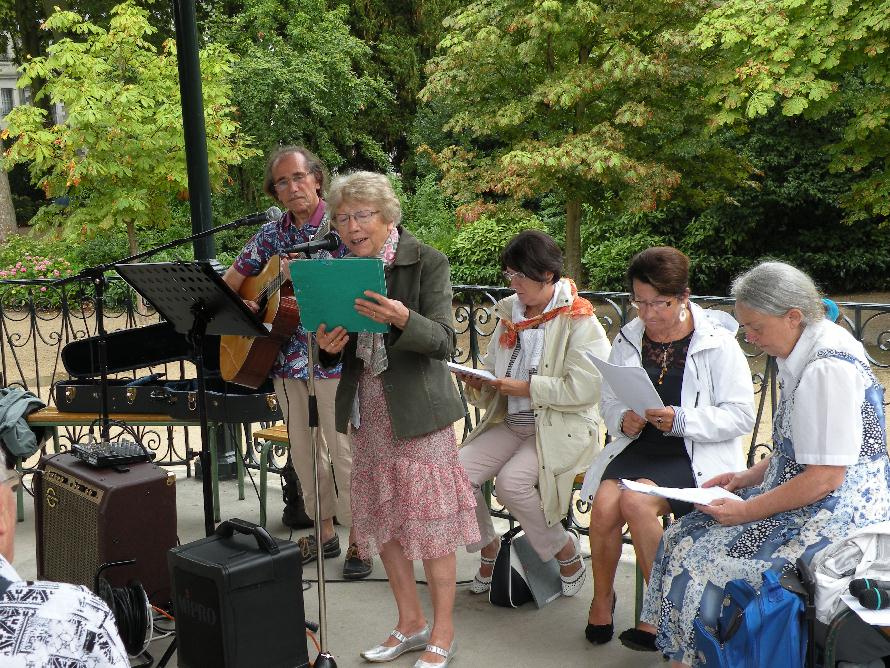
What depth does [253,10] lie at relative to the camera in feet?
59.2

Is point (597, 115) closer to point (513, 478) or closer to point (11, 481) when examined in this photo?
point (513, 478)

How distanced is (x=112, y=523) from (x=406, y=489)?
1.27 meters

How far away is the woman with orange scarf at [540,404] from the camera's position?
3629 mm

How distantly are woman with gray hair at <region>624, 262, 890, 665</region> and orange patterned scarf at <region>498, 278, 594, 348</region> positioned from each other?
916 mm

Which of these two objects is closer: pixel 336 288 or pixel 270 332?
pixel 336 288

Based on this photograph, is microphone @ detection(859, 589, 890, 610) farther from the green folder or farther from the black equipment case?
the black equipment case

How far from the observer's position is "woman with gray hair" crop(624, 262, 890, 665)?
2.63 metres

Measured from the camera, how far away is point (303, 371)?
428 cm

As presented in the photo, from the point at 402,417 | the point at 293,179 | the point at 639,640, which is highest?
the point at 293,179

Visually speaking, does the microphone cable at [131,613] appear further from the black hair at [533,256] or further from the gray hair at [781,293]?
the gray hair at [781,293]

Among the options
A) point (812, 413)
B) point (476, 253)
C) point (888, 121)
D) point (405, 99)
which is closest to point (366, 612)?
point (812, 413)

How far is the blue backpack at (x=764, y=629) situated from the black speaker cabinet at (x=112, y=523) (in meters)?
2.27

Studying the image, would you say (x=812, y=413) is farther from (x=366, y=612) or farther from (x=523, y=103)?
(x=523, y=103)

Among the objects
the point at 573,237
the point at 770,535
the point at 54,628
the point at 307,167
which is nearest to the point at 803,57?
the point at 573,237
